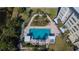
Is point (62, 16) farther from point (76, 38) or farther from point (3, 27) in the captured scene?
point (3, 27)

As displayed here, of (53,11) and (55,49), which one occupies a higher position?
(53,11)

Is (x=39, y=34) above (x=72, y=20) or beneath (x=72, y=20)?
beneath
